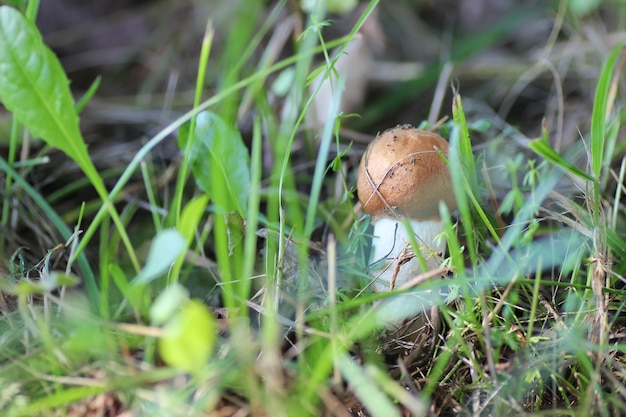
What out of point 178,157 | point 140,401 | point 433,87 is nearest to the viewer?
point 140,401

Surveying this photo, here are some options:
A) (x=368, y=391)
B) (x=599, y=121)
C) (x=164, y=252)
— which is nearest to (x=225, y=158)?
(x=164, y=252)

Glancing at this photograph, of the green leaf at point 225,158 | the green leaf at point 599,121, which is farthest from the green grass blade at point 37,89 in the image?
the green leaf at point 599,121

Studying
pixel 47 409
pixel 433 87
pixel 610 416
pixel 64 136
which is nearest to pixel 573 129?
pixel 433 87

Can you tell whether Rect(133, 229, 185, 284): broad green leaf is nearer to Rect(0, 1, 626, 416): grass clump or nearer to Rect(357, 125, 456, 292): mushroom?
Rect(0, 1, 626, 416): grass clump

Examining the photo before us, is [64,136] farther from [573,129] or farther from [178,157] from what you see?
[573,129]

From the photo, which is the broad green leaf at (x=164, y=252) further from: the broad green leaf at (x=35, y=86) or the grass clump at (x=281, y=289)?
the broad green leaf at (x=35, y=86)

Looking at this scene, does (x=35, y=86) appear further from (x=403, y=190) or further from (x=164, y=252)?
(x=403, y=190)
